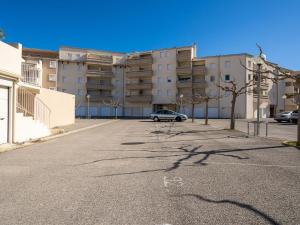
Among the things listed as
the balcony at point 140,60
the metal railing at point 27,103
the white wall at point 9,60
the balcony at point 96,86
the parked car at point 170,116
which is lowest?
the parked car at point 170,116

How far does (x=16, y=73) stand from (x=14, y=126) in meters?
2.46

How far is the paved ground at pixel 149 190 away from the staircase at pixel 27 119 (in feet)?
14.7

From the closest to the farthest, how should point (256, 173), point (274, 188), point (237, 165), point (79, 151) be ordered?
point (274, 188)
point (256, 173)
point (237, 165)
point (79, 151)

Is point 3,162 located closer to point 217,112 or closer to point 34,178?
point 34,178

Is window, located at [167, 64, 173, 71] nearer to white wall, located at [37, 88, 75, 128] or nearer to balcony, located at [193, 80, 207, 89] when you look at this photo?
balcony, located at [193, 80, 207, 89]

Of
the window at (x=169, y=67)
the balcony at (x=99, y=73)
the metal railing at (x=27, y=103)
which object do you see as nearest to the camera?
the metal railing at (x=27, y=103)

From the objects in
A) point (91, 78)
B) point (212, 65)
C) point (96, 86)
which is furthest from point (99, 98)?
point (212, 65)

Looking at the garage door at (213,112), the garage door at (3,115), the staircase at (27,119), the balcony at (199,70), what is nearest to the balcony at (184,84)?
the balcony at (199,70)

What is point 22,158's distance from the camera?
985 centimetres

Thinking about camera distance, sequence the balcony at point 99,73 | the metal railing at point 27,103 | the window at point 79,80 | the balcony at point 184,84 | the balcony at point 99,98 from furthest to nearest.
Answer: the window at point 79,80
the balcony at point 99,73
the balcony at point 99,98
the balcony at point 184,84
the metal railing at point 27,103

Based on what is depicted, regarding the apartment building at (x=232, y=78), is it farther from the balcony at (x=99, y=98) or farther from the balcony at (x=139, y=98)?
the balcony at (x=99, y=98)

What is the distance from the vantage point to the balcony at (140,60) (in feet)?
237

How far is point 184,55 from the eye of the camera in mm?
67625

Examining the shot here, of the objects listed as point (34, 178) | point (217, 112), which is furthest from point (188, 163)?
point (217, 112)
